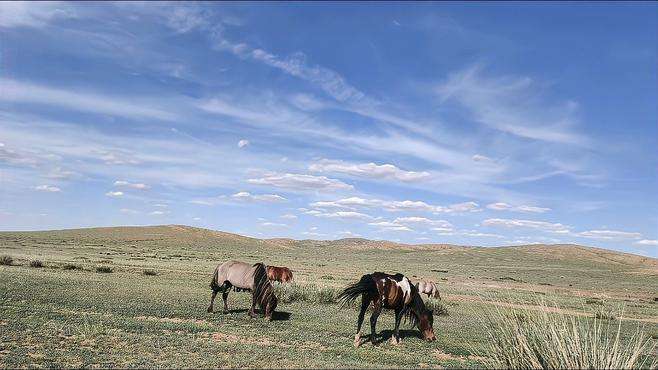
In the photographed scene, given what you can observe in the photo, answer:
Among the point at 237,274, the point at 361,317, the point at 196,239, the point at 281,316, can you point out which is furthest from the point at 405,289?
the point at 196,239

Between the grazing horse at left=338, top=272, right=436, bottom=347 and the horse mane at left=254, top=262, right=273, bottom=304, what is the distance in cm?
388

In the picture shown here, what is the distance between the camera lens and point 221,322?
1449 cm

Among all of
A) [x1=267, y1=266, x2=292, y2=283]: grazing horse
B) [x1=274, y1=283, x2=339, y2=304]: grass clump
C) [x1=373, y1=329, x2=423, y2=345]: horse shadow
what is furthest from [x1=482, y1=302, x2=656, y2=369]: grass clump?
[x1=267, y1=266, x2=292, y2=283]: grazing horse

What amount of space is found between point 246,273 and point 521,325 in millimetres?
9947

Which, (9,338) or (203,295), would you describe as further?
(203,295)

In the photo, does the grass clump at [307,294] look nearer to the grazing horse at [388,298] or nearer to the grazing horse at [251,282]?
the grazing horse at [251,282]

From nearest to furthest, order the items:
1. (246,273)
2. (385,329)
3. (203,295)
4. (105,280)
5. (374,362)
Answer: (374,362), (385,329), (246,273), (203,295), (105,280)

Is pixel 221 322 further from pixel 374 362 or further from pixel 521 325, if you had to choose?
pixel 521 325

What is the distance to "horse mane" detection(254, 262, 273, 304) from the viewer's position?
15.5 m

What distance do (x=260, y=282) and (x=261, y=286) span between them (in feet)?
0.46

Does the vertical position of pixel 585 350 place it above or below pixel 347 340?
above

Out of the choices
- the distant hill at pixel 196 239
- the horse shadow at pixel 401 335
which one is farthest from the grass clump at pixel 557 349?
the distant hill at pixel 196 239

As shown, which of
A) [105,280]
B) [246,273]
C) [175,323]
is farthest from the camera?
[105,280]

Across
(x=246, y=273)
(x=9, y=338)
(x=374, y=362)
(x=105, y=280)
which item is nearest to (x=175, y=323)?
(x=246, y=273)
